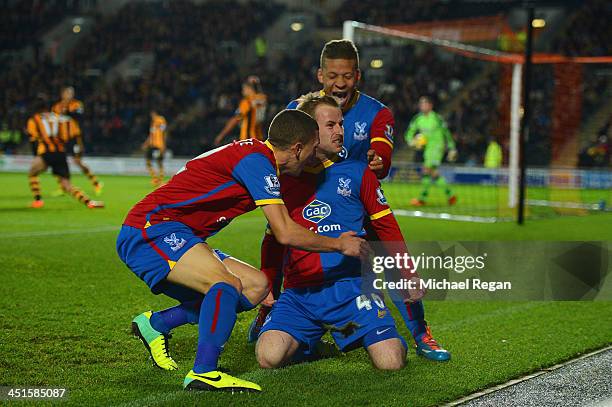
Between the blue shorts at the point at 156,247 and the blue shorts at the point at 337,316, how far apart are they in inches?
27.2

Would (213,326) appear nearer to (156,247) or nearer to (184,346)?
(156,247)

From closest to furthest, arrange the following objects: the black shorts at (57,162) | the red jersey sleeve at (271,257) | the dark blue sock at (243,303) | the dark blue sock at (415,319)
A: the dark blue sock at (243,303), the dark blue sock at (415,319), the red jersey sleeve at (271,257), the black shorts at (57,162)

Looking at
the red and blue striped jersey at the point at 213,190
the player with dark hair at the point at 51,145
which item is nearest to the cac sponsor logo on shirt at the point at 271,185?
the red and blue striped jersey at the point at 213,190

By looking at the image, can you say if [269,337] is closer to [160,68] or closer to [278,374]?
[278,374]

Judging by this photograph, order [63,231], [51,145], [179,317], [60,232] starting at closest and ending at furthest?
[179,317], [60,232], [63,231], [51,145]

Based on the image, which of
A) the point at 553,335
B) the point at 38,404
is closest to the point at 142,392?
the point at 38,404

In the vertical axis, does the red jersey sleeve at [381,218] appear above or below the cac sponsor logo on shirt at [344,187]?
below

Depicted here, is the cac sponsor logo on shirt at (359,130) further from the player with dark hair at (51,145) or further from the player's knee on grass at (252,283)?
the player with dark hair at (51,145)

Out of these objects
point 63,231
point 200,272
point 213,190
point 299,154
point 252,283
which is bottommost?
point 63,231

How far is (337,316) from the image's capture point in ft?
15.5

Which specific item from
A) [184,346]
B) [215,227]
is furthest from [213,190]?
[184,346]

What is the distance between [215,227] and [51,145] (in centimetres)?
1160

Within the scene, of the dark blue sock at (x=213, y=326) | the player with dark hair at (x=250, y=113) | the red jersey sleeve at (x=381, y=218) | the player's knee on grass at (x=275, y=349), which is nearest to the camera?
the dark blue sock at (x=213, y=326)

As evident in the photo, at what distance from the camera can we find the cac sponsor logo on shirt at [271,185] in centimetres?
409
